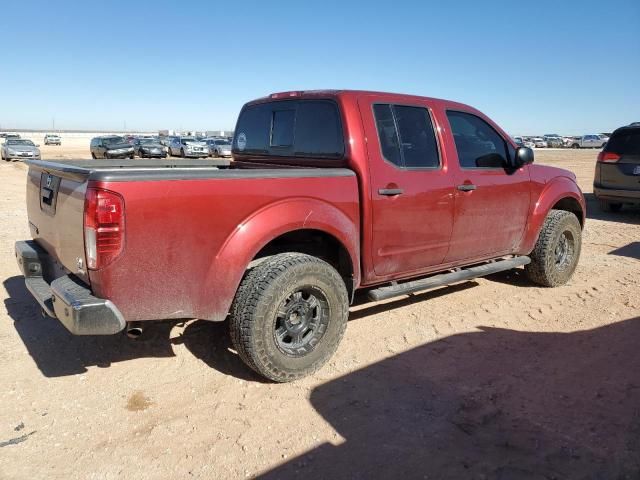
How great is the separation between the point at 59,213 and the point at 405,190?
2.43 meters

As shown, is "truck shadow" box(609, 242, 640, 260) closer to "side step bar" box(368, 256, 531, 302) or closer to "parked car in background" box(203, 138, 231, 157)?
"side step bar" box(368, 256, 531, 302)

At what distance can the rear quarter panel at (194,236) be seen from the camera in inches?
112

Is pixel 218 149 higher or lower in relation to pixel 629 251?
higher

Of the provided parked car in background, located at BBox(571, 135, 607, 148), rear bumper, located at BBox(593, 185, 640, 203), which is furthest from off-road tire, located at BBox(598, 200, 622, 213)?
parked car in background, located at BBox(571, 135, 607, 148)

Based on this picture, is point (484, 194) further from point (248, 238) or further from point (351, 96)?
point (248, 238)

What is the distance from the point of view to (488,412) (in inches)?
125

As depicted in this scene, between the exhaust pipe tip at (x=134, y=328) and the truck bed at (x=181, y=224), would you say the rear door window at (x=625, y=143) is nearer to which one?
the truck bed at (x=181, y=224)

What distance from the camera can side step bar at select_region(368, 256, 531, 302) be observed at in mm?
4027

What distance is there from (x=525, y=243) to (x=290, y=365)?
119 inches

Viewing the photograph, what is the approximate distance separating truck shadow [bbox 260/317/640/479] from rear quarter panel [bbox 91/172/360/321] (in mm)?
1024

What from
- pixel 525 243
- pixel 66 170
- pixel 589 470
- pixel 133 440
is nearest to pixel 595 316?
pixel 525 243

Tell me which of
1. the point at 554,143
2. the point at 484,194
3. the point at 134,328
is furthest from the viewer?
the point at 554,143

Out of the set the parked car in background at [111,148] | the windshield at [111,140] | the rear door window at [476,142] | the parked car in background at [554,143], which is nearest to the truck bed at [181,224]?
the rear door window at [476,142]

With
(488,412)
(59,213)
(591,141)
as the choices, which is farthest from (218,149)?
(591,141)
